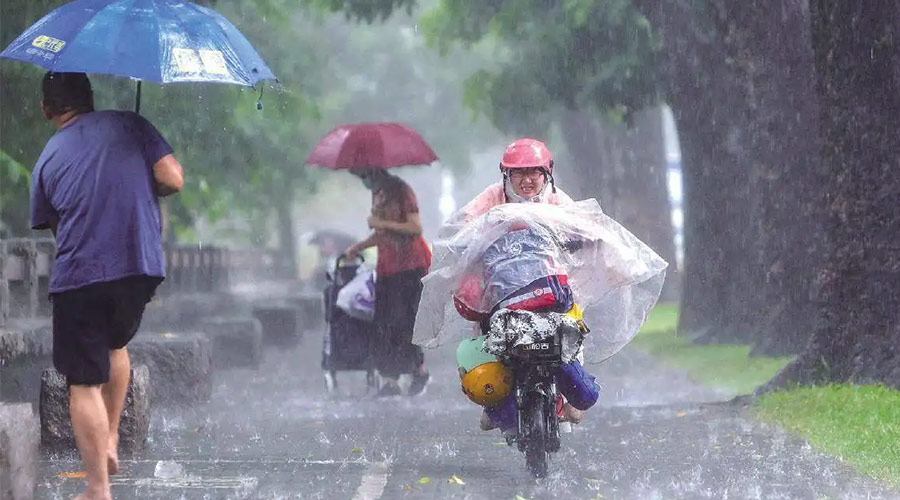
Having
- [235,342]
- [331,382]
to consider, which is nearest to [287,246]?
[235,342]

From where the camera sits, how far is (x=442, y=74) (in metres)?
54.5

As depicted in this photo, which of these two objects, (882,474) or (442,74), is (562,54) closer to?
(882,474)

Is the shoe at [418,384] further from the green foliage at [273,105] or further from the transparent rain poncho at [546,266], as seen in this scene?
the transparent rain poncho at [546,266]

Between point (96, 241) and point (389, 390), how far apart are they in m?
7.52

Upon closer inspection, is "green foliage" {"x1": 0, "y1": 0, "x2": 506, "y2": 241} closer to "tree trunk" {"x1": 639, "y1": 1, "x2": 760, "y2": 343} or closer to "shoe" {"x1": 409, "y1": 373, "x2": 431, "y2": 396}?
"shoe" {"x1": 409, "y1": 373, "x2": 431, "y2": 396}

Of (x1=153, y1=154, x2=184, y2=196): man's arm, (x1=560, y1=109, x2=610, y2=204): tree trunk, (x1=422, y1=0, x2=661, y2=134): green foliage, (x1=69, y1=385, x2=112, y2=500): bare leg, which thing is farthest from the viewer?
(x1=560, y1=109, x2=610, y2=204): tree trunk

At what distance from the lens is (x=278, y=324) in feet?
77.4

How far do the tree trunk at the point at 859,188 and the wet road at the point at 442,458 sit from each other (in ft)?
3.16

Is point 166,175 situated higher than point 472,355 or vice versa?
point 166,175

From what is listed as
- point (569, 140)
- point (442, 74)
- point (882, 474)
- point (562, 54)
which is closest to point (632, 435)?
point (882, 474)

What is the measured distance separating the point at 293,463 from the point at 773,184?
9329mm

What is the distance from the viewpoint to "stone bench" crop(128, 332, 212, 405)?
1264 centimetres

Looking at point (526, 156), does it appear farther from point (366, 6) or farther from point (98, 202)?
point (366, 6)

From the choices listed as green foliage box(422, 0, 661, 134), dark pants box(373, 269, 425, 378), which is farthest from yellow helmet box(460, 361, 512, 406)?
green foliage box(422, 0, 661, 134)
